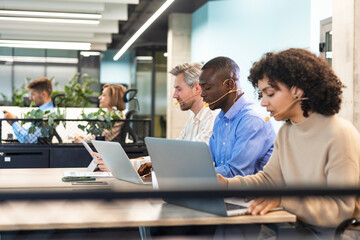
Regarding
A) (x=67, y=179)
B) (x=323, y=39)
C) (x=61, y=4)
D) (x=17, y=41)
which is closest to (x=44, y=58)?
(x=17, y=41)

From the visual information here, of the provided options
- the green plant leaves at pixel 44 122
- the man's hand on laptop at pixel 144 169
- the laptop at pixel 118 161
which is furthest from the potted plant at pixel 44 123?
the man's hand on laptop at pixel 144 169

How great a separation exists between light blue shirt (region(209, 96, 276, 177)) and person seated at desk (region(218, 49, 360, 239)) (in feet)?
1.02

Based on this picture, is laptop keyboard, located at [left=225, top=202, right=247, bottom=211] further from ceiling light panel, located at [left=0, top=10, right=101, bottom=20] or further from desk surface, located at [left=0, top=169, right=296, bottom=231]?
ceiling light panel, located at [left=0, top=10, right=101, bottom=20]

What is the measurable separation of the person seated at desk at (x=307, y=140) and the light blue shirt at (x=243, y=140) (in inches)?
12.3

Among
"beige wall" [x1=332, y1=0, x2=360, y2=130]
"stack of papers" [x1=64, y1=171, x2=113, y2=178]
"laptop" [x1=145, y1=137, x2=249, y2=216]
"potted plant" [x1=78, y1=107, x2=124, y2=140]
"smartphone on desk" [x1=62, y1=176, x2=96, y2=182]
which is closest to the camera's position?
"laptop" [x1=145, y1=137, x2=249, y2=216]

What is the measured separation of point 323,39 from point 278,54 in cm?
419

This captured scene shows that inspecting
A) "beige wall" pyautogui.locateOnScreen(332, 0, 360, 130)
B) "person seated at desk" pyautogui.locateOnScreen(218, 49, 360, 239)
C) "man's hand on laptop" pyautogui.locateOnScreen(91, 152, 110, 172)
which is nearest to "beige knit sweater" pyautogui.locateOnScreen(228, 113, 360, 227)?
"person seated at desk" pyautogui.locateOnScreen(218, 49, 360, 239)

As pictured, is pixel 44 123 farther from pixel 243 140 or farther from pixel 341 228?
pixel 341 228

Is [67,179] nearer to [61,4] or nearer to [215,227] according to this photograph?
[215,227]

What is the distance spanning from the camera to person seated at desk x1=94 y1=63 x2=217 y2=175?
3191mm

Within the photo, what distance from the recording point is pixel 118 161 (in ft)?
8.23

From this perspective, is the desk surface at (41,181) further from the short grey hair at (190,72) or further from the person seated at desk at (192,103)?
the short grey hair at (190,72)

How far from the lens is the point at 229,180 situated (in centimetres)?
209

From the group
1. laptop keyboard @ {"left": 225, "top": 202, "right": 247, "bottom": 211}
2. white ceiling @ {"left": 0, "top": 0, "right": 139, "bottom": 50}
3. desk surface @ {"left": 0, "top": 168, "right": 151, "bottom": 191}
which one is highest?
white ceiling @ {"left": 0, "top": 0, "right": 139, "bottom": 50}
